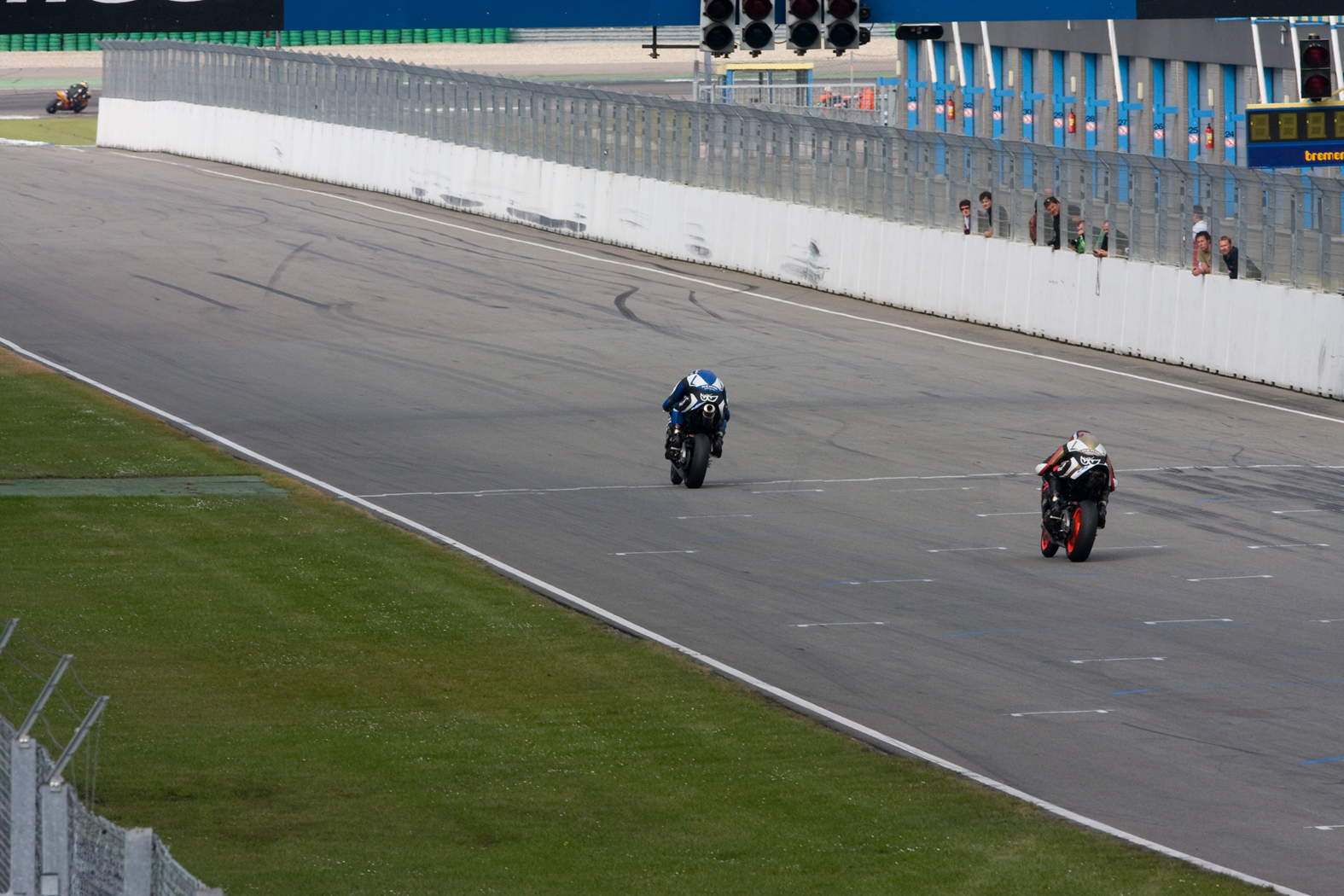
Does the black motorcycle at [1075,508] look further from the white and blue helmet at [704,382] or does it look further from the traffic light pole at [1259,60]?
the traffic light pole at [1259,60]

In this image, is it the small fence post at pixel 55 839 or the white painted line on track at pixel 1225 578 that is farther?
the white painted line on track at pixel 1225 578

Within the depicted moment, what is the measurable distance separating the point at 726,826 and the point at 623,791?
0.83 m

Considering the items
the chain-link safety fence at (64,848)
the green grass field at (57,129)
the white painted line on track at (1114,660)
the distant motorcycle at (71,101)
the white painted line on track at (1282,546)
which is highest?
the distant motorcycle at (71,101)

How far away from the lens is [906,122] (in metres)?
60.9

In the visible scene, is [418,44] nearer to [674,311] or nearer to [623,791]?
[674,311]

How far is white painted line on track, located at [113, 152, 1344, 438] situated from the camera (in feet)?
88.4

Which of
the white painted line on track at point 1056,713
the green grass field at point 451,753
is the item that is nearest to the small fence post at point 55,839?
the green grass field at point 451,753

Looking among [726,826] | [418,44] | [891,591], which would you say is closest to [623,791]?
[726,826]

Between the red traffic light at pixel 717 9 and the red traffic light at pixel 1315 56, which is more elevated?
the red traffic light at pixel 717 9

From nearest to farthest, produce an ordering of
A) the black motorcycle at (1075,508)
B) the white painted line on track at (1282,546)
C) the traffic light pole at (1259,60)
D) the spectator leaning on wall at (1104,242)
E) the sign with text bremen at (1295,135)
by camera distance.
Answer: the black motorcycle at (1075,508) → the white painted line on track at (1282,546) → the sign with text bremen at (1295,135) → the spectator leaning on wall at (1104,242) → the traffic light pole at (1259,60)

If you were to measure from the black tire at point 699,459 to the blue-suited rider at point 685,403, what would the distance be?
0.17m

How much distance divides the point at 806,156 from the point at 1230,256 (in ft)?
32.6

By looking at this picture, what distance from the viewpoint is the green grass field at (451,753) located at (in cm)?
1017

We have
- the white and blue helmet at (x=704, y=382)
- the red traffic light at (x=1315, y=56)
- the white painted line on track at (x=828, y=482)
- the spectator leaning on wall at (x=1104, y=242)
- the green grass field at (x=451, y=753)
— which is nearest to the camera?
the green grass field at (x=451, y=753)
